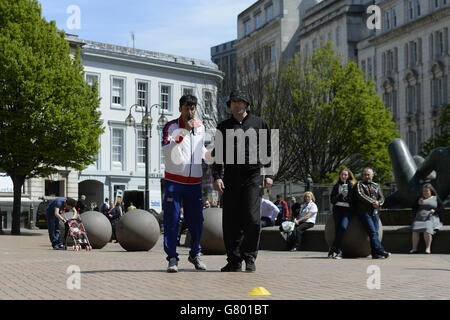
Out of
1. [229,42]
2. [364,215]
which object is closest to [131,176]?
[364,215]

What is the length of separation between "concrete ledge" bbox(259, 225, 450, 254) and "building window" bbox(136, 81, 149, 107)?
146 feet

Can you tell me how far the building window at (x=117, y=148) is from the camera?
60.6 metres

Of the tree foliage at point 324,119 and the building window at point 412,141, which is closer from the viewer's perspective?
the tree foliage at point 324,119

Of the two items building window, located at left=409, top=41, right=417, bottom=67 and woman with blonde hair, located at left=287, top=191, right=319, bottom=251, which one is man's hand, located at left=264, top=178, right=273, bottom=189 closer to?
woman with blonde hair, located at left=287, top=191, right=319, bottom=251

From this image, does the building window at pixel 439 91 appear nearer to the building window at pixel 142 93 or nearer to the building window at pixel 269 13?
the building window at pixel 142 93

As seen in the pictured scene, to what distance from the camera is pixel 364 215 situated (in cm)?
1446

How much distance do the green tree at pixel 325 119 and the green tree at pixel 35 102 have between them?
35.4 ft

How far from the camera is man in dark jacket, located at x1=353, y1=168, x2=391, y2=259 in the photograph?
14250 millimetres

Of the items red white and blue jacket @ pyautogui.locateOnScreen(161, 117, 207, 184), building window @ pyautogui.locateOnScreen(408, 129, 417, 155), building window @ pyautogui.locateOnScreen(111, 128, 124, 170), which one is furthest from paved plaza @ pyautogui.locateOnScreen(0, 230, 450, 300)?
building window @ pyautogui.locateOnScreen(408, 129, 417, 155)

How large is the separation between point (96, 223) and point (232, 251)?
11.3 m

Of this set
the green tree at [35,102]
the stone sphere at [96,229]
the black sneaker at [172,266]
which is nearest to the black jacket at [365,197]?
the black sneaker at [172,266]

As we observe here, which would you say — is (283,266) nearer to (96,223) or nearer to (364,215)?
(364,215)
